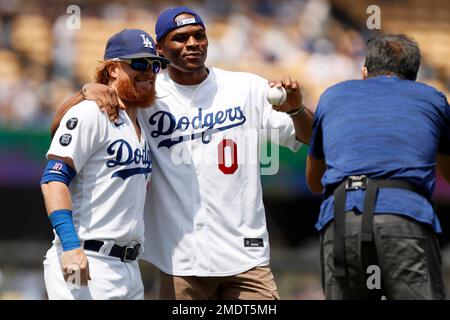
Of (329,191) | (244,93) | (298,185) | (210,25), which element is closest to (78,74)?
(210,25)

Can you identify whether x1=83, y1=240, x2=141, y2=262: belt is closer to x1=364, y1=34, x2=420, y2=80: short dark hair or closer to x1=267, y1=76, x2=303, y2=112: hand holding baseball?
x1=267, y1=76, x2=303, y2=112: hand holding baseball

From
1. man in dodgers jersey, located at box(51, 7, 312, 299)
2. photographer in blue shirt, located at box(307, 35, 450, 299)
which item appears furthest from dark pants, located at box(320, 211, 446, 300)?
man in dodgers jersey, located at box(51, 7, 312, 299)

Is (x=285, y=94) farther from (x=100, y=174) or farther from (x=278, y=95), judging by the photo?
(x=100, y=174)

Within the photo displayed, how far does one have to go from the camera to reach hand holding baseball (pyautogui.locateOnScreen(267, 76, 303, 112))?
16.9ft

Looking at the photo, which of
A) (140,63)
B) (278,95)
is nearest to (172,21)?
(140,63)

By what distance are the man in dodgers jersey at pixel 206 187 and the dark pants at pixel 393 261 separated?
1096mm

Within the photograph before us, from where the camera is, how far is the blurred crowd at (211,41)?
1370 centimetres

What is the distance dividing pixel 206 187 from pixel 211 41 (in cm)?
954

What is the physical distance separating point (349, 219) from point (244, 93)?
1489 mm

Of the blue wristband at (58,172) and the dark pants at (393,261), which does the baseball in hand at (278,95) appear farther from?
the blue wristband at (58,172)

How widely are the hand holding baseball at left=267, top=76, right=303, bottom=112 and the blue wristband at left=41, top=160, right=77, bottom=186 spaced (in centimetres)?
119

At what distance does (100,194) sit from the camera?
489 cm
